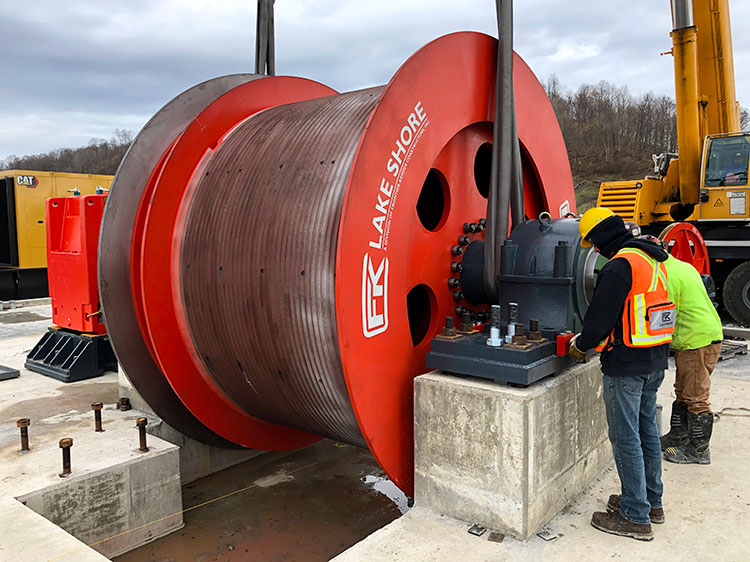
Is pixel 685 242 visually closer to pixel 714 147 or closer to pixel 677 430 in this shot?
pixel 677 430

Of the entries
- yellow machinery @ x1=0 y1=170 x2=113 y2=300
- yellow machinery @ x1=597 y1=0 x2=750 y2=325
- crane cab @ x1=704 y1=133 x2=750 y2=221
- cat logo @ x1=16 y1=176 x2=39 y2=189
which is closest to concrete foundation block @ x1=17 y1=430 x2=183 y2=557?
yellow machinery @ x1=597 y1=0 x2=750 y2=325

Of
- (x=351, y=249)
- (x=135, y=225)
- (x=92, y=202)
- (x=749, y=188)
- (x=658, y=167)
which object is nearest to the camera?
(x=351, y=249)

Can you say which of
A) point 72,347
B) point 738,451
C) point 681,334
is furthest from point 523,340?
point 72,347

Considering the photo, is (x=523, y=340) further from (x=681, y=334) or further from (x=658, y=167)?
(x=658, y=167)

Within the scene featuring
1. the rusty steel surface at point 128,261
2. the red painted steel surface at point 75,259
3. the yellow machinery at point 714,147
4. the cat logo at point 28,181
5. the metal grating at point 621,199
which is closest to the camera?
the rusty steel surface at point 128,261

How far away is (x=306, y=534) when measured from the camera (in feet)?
12.3

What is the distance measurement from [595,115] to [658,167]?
45.0 m

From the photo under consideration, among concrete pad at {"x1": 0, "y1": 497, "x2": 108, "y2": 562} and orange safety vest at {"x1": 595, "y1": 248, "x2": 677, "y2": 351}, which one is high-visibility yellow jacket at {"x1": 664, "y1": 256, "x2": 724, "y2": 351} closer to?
orange safety vest at {"x1": 595, "y1": 248, "x2": 677, "y2": 351}

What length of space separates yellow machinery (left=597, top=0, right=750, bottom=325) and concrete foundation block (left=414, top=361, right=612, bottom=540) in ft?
27.2

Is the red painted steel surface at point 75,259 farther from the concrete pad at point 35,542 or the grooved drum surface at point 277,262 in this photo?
the concrete pad at point 35,542

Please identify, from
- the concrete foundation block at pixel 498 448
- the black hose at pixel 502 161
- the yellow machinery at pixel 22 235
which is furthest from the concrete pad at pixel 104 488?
the yellow machinery at pixel 22 235

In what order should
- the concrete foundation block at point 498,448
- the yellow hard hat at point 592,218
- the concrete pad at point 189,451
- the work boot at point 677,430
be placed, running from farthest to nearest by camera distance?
1. the concrete pad at point 189,451
2. the work boot at point 677,430
3. the yellow hard hat at point 592,218
4. the concrete foundation block at point 498,448

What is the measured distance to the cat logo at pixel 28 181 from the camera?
45.6ft

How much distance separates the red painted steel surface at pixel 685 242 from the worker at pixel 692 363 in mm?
1504
